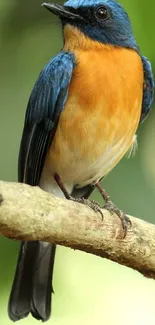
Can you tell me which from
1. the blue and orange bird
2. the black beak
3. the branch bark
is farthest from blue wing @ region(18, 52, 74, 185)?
the branch bark

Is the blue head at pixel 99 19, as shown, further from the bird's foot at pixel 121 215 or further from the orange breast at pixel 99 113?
the bird's foot at pixel 121 215

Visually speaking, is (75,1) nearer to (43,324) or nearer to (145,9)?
(145,9)

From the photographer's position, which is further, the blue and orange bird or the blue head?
the blue head

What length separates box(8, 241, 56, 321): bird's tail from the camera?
15.9 ft

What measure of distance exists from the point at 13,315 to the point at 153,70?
5.86ft

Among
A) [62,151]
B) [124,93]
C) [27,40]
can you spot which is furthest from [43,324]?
[27,40]

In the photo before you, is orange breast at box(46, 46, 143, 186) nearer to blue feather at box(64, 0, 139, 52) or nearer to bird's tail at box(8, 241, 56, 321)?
blue feather at box(64, 0, 139, 52)

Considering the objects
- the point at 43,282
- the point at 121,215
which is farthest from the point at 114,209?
the point at 43,282

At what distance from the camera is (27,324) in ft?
16.1

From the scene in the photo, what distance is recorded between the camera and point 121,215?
4430 mm

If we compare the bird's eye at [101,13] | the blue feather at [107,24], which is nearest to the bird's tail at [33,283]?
the blue feather at [107,24]

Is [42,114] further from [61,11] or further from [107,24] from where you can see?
[107,24]

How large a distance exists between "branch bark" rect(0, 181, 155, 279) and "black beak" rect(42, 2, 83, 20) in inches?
52.9

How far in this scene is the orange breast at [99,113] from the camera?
4859mm
